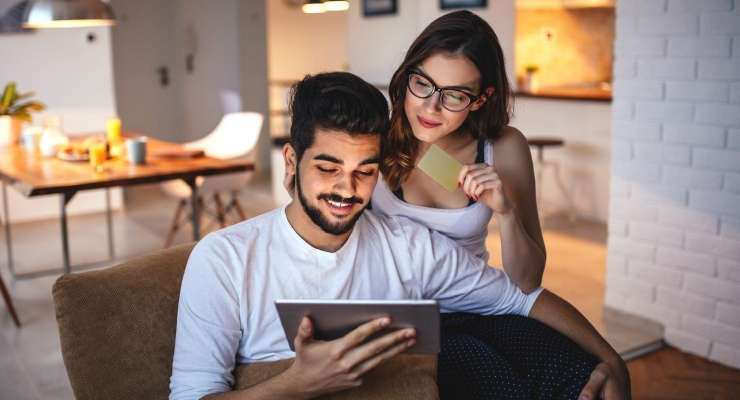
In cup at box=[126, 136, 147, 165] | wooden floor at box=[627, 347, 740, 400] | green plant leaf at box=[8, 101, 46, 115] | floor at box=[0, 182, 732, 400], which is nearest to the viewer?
wooden floor at box=[627, 347, 740, 400]

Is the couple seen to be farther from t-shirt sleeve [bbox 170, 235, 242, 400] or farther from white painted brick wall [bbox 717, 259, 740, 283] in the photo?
white painted brick wall [bbox 717, 259, 740, 283]

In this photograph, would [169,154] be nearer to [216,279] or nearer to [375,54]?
[216,279]

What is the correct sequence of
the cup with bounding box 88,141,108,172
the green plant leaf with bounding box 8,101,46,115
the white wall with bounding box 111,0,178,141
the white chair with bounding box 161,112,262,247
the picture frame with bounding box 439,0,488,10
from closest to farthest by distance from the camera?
1. the cup with bounding box 88,141,108,172
2. the green plant leaf with bounding box 8,101,46,115
3. the white chair with bounding box 161,112,262,247
4. the picture frame with bounding box 439,0,488,10
5. the white wall with bounding box 111,0,178,141

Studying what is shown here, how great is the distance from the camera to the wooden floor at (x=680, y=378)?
2.95m

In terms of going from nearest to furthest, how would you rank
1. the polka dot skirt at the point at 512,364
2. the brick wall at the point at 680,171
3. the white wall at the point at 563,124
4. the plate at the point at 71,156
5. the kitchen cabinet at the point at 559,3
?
the polka dot skirt at the point at 512,364 → the brick wall at the point at 680,171 → the plate at the point at 71,156 → the white wall at the point at 563,124 → the kitchen cabinet at the point at 559,3

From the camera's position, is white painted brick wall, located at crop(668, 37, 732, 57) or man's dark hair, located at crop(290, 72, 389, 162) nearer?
man's dark hair, located at crop(290, 72, 389, 162)

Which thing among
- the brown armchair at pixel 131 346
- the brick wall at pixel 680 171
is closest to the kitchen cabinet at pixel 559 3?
the brick wall at pixel 680 171

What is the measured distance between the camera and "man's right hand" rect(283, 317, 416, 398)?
52.0 inches

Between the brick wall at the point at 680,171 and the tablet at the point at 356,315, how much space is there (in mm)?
2156

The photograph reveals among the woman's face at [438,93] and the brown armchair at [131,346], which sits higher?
the woman's face at [438,93]

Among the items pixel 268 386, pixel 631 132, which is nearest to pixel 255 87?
pixel 631 132

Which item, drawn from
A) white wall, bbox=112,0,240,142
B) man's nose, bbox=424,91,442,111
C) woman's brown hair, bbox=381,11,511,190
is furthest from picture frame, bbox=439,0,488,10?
man's nose, bbox=424,91,442,111

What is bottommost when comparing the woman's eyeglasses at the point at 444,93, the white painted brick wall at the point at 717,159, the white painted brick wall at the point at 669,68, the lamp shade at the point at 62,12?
the white painted brick wall at the point at 717,159

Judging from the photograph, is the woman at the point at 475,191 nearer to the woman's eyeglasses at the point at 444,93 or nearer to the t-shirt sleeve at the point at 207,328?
the woman's eyeglasses at the point at 444,93
